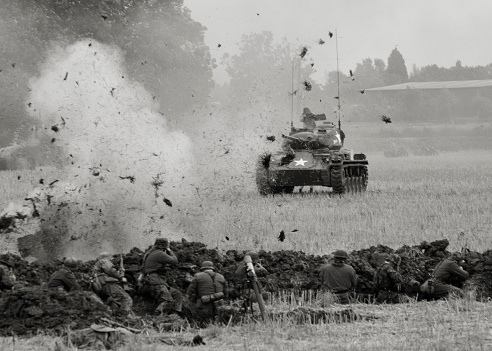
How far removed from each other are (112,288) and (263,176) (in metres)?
19.6

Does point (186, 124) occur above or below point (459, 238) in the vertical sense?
above

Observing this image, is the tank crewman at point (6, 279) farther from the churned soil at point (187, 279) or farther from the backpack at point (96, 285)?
the backpack at point (96, 285)

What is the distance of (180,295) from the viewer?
15.3m

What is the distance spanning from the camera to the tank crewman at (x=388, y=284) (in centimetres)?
1605

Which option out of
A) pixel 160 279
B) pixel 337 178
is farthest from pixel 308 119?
pixel 160 279

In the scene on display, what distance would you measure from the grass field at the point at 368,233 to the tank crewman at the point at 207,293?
4.69 ft

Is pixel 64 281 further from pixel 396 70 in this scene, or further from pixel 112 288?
pixel 396 70

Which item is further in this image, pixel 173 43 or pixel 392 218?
pixel 173 43

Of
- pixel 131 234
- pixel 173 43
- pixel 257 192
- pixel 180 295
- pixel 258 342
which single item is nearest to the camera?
pixel 258 342

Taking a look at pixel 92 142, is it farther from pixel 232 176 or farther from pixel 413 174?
pixel 413 174

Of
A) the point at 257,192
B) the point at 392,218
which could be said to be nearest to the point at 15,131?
the point at 257,192

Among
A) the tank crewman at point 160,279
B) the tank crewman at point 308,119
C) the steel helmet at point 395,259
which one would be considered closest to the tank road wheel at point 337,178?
the tank crewman at point 308,119

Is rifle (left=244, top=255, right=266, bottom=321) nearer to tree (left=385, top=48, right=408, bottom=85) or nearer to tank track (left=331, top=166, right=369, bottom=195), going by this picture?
tank track (left=331, top=166, right=369, bottom=195)

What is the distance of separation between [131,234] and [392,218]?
27.0ft
